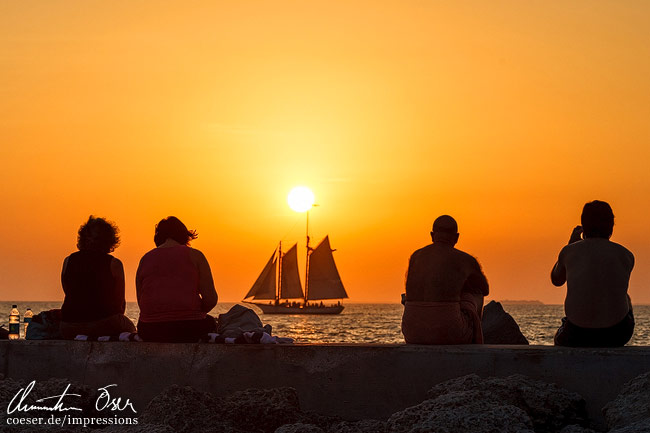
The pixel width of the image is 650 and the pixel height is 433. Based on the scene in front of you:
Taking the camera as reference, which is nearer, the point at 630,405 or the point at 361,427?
the point at 630,405

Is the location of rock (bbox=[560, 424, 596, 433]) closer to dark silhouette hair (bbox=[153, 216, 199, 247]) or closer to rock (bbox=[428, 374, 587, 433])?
rock (bbox=[428, 374, 587, 433])

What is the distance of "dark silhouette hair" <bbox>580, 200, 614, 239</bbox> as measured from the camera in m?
6.48

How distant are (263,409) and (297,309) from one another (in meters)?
108

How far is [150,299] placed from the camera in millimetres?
7074

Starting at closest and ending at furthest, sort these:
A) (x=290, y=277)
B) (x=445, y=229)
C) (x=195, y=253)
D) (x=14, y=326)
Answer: (x=445, y=229), (x=195, y=253), (x=14, y=326), (x=290, y=277)

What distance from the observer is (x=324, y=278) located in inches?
3994

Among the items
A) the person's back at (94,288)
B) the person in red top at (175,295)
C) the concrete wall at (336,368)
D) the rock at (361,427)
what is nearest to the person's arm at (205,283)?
the person in red top at (175,295)

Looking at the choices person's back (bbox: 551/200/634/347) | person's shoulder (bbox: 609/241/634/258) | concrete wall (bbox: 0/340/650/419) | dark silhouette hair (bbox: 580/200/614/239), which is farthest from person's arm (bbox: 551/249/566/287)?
concrete wall (bbox: 0/340/650/419)

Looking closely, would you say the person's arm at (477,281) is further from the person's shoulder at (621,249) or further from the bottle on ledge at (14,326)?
the bottle on ledge at (14,326)

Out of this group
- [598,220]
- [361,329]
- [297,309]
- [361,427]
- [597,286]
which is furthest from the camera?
[297,309]

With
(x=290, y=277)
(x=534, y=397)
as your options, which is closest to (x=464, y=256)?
(x=534, y=397)

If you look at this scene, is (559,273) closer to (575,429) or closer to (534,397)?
(534,397)

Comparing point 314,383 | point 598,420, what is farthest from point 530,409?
point 314,383

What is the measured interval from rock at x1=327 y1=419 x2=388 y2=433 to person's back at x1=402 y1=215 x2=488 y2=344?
0.99 meters
